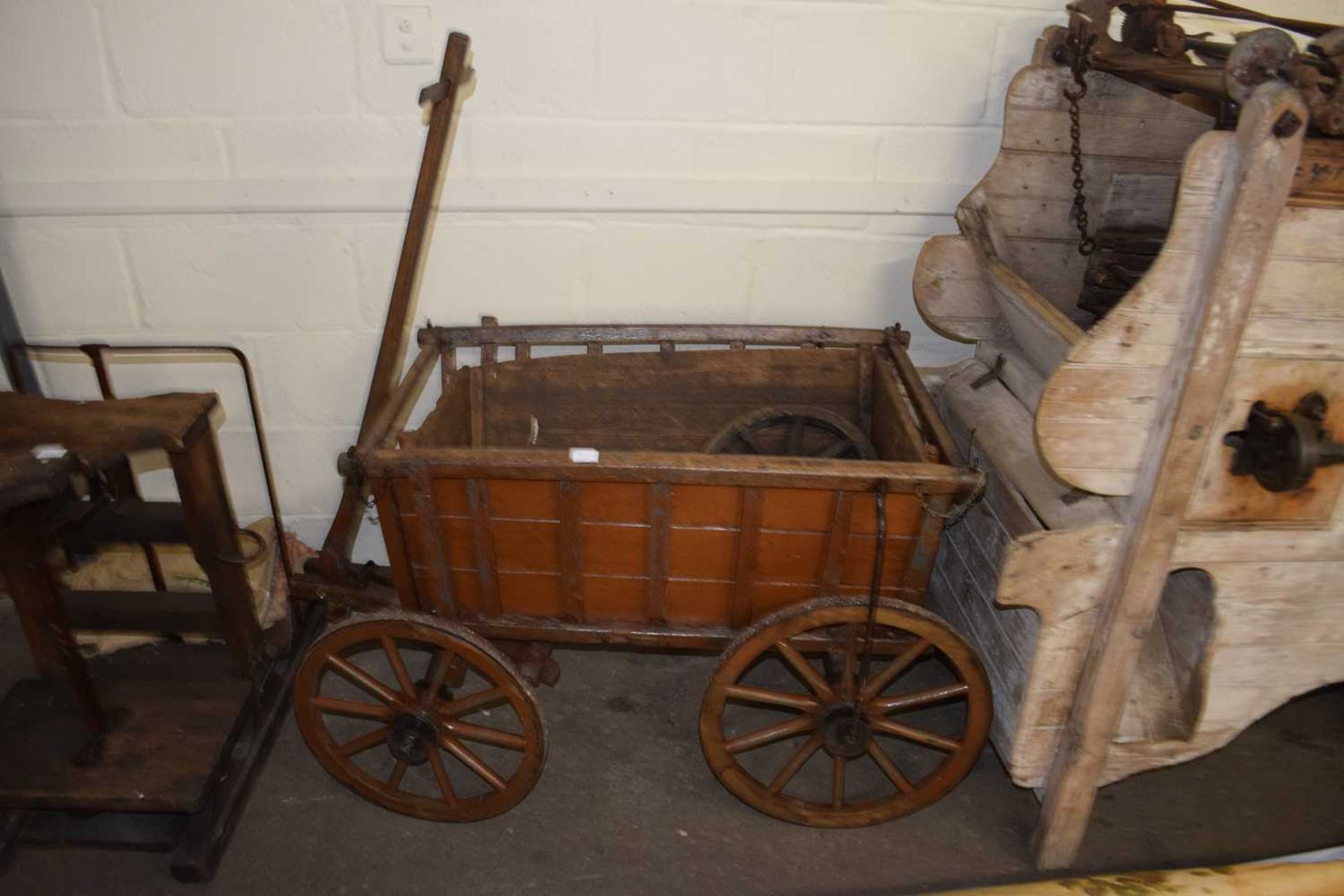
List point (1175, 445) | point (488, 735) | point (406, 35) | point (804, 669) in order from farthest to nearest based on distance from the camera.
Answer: point (406, 35) → point (488, 735) → point (804, 669) → point (1175, 445)

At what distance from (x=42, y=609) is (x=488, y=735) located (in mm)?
995

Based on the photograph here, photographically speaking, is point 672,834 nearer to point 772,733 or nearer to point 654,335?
point 772,733

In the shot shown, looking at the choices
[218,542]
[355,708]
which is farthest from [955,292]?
[218,542]

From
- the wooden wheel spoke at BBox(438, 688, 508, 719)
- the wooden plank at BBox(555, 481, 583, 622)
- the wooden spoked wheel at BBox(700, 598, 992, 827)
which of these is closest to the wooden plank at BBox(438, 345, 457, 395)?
the wooden plank at BBox(555, 481, 583, 622)

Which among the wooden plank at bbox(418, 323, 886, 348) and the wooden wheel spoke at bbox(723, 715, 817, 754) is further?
the wooden plank at bbox(418, 323, 886, 348)

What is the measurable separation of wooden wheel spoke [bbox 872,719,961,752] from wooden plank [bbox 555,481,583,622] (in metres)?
0.75

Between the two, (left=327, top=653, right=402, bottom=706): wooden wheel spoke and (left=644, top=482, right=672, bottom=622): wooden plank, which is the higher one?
(left=644, top=482, right=672, bottom=622): wooden plank

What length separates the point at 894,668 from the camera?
2.10 meters

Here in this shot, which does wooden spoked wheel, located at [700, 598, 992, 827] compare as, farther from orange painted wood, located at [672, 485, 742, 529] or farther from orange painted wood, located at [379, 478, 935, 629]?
orange painted wood, located at [672, 485, 742, 529]

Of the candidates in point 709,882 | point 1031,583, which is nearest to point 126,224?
point 709,882

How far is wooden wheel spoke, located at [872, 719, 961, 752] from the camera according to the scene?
7.14 ft

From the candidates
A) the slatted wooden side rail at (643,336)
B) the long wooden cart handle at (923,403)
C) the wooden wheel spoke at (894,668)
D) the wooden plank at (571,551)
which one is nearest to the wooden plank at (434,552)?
the wooden plank at (571,551)

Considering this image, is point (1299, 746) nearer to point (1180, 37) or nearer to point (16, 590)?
point (1180, 37)

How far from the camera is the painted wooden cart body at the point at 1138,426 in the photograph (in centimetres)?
158
